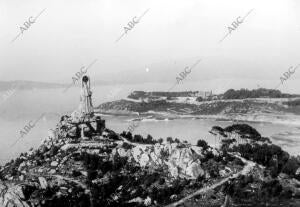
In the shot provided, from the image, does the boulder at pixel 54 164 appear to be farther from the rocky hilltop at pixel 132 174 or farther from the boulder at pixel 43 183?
the boulder at pixel 43 183

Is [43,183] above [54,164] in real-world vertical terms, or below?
below

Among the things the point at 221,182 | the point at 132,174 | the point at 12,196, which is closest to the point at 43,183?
the point at 12,196

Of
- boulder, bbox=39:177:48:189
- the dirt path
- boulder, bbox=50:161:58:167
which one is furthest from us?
boulder, bbox=50:161:58:167

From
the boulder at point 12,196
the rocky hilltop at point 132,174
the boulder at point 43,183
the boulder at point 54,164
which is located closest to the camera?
the boulder at point 12,196

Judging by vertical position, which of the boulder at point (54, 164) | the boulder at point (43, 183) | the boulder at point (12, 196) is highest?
the boulder at point (54, 164)

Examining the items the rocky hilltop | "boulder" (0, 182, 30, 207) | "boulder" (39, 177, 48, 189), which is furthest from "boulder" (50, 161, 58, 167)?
"boulder" (0, 182, 30, 207)

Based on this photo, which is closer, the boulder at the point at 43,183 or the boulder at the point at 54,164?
the boulder at the point at 43,183

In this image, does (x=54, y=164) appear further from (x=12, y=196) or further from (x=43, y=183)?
(x=12, y=196)

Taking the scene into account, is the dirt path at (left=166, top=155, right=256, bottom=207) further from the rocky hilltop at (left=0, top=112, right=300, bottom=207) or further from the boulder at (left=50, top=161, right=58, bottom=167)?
the boulder at (left=50, top=161, right=58, bottom=167)

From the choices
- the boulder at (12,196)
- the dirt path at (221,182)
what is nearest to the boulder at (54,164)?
the boulder at (12,196)
